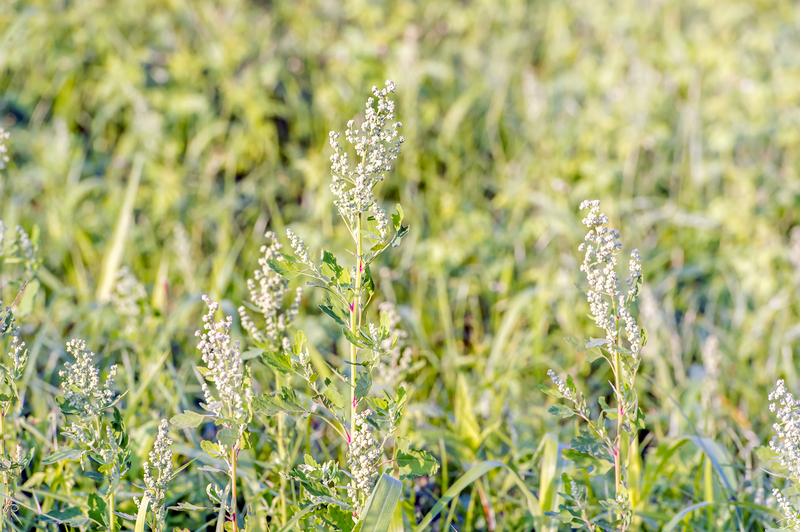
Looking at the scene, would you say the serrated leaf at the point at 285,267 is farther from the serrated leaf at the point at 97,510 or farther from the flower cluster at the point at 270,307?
the serrated leaf at the point at 97,510

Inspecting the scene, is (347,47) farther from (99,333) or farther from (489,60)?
(99,333)

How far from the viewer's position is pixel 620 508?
1.41 metres

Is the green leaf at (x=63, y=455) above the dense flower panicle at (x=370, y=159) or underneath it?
underneath

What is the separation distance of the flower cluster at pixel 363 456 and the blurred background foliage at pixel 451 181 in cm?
72

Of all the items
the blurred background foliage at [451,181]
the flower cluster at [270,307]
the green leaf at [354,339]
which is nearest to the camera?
the green leaf at [354,339]

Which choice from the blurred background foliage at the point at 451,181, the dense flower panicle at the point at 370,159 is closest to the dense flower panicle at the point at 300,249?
Result: the dense flower panicle at the point at 370,159

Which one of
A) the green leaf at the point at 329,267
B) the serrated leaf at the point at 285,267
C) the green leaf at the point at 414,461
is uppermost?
the green leaf at the point at 329,267

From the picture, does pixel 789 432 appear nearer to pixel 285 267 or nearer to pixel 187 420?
pixel 285 267

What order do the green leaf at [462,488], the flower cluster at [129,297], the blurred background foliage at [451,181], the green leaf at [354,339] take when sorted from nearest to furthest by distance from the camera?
the green leaf at [354,339]
the green leaf at [462,488]
the flower cluster at [129,297]
the blurred background foliage at [451,181]

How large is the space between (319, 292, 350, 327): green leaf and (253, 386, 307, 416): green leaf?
0.64 ft

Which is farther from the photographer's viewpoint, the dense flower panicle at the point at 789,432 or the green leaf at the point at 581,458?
the green leaf at the point at 581,458

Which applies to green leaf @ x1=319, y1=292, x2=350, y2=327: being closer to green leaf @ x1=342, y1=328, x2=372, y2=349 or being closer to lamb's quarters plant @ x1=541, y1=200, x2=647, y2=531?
green leaf @ x1=342, y1=328, x2=372, y2=349

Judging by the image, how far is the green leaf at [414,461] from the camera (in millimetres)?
1389

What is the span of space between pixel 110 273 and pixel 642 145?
10.9 ft
